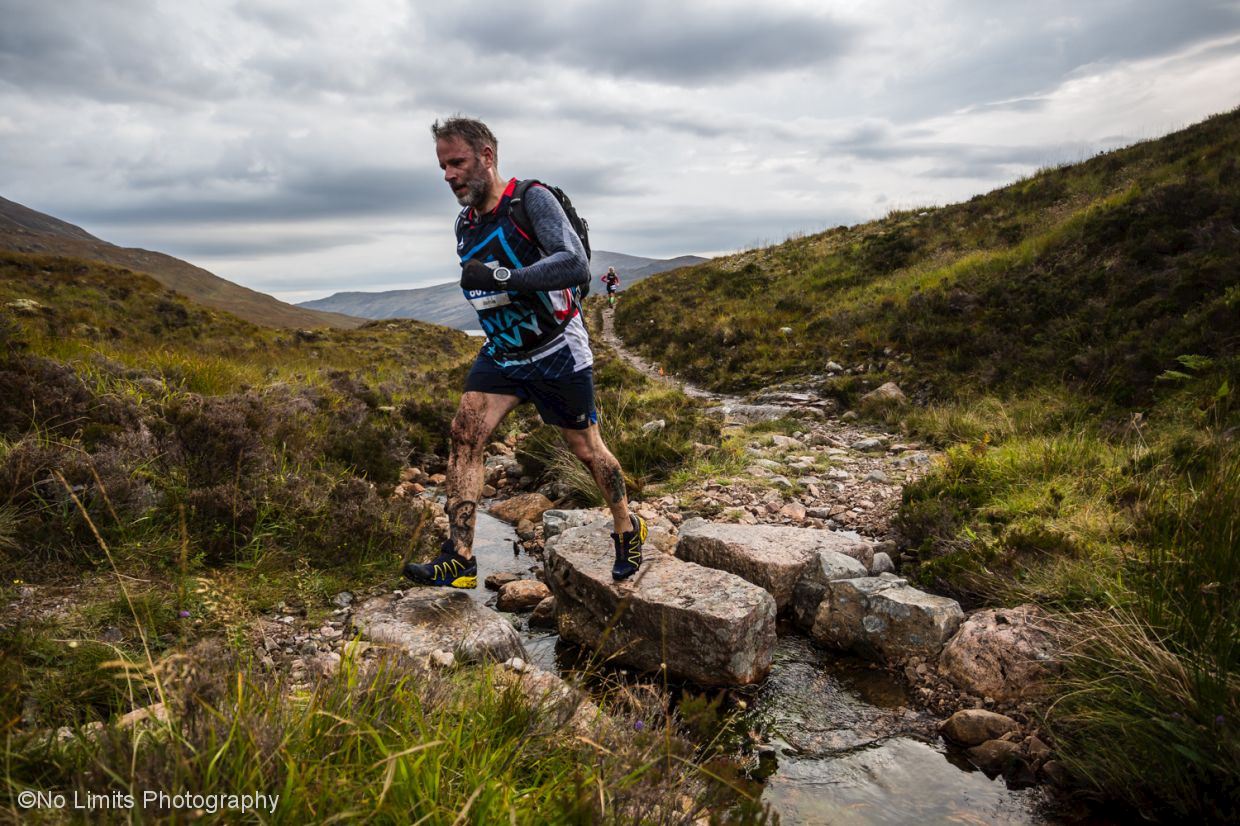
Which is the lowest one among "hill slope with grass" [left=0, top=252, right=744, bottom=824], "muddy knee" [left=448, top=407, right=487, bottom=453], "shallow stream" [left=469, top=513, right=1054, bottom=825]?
"shallow stream" [left=469, top=513, right=1054, bottom=825]

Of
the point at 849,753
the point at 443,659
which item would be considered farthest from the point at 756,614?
the point at 443,659

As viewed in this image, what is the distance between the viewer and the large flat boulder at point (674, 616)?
3.53 meters

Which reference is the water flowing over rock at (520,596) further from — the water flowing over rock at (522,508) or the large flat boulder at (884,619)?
the large flat boulder at (884,619)

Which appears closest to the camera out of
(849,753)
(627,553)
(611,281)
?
(849,753)

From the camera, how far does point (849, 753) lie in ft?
10.1

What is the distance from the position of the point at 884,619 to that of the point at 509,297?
117 inches

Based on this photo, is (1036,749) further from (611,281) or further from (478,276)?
(611,281)

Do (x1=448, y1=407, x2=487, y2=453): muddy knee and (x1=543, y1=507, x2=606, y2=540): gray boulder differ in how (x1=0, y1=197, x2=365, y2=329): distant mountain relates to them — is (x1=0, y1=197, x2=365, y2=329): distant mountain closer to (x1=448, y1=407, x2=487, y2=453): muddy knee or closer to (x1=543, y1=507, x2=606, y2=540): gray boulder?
(x1=543, y1=507, x2=606, y2=540): gray boulder

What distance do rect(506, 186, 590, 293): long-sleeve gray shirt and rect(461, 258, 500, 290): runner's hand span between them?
4.1 inches

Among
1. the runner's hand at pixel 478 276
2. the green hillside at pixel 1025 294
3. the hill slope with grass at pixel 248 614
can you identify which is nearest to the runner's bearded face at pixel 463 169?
the runner's hand at pixel 478 276

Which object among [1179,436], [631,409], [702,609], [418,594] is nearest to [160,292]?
[631,409]

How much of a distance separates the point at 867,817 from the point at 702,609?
124cm

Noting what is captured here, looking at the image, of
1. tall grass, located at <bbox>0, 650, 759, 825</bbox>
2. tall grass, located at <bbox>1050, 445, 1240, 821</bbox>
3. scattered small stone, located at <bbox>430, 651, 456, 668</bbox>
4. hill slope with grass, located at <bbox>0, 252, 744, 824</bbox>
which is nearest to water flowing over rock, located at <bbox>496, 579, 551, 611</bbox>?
hill slope with grass, located at <bbox>0, 252, 744, 824</bbox>

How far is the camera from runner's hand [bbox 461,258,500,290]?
10.7 ft
